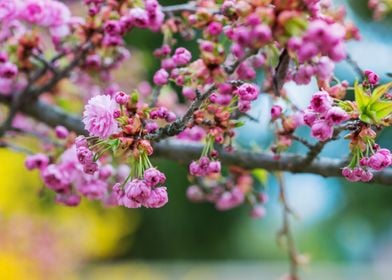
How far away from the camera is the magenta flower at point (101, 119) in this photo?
2.30ft

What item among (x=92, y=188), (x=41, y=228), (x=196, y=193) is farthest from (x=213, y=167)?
(x=41, y=228)

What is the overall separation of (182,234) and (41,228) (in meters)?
2.97

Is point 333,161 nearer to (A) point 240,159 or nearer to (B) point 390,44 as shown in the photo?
(A) point 240,159

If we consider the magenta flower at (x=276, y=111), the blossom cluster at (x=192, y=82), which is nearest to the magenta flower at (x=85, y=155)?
the blossom cluster at (x=192, y=82)

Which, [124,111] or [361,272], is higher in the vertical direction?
[124,111]

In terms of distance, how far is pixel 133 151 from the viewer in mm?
710

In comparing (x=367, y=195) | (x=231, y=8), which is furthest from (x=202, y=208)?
(x=231, y=8)

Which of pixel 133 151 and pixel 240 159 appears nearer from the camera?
pixel 133 151

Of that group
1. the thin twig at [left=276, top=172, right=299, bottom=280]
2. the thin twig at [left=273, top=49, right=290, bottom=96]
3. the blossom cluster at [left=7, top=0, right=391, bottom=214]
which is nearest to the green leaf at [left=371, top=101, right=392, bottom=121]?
the blossom cluster at [left=7, top=0, right=391, bottom=214]

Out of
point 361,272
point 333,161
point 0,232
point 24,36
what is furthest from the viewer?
point 361,272

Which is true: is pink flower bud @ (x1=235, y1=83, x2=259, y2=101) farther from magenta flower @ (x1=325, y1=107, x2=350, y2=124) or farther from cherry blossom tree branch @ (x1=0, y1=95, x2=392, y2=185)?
cherry blossom tree branch @ (x1=0, y1=95, x2=392, y2=185)

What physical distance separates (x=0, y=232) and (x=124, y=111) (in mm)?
2547

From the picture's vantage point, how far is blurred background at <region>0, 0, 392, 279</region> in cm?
360

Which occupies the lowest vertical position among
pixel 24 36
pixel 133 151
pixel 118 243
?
pixel 118 243
